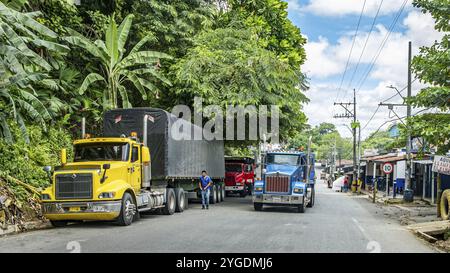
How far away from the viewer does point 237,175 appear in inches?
1371

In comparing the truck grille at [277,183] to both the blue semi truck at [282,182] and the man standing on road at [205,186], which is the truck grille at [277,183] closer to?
the blue semi truck at [282,182]

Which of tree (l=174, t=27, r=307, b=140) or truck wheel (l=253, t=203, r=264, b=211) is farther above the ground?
tree (l=174, t=27, r=307, b=140)

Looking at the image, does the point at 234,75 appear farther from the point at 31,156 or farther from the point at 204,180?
the point at 31,156

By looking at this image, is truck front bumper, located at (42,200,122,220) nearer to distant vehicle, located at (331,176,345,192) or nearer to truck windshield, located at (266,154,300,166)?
truck windshield, located at (266,154,300,166)

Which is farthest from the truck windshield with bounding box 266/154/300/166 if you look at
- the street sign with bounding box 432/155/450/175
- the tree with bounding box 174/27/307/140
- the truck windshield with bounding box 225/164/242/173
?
the truck windshield with bounding box 225/164/242/173

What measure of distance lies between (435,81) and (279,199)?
7893 mm

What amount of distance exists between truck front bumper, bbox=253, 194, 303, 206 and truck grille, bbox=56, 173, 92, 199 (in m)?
8.75

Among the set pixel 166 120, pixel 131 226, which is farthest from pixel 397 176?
pixel 131 226

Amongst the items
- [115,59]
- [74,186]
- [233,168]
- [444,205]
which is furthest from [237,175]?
[74,186]

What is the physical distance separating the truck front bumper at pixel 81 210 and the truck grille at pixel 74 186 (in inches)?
9.0

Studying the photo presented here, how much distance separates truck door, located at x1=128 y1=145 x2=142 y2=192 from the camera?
16.5m

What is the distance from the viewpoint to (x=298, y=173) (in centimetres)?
2219

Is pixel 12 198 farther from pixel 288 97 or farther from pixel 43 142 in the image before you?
pixel 288 97

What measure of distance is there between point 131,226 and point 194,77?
39.0 ft
